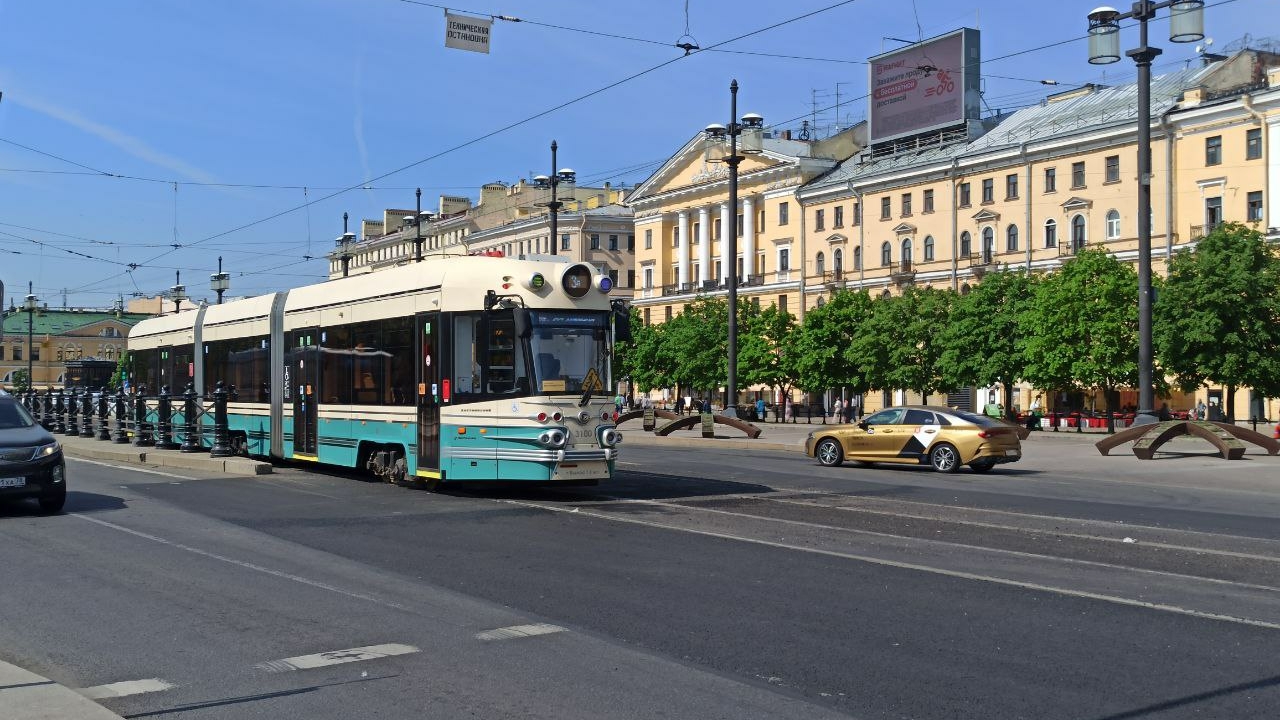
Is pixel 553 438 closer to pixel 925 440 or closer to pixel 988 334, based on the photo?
pixel 925 440

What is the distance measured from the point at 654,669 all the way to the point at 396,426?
11755 millimetres

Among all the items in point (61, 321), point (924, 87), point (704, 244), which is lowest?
point (61, 321)

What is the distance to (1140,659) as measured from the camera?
7363 mm

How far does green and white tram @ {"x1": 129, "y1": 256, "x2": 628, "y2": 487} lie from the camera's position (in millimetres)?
16375

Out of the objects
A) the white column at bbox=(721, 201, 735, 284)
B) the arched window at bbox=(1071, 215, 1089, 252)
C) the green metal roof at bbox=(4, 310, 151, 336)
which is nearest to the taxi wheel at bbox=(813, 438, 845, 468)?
the arched window at bbox=(1071, 215, 1089, 252)

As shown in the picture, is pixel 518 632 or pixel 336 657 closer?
pixel 336 657

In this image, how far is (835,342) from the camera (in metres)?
64.6

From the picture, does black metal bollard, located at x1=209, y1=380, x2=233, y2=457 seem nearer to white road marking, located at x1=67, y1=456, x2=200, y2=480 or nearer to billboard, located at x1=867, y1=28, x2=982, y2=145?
white road marking, located at x1=67, y1=456, x2=200, y2=480

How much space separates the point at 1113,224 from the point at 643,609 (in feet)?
197

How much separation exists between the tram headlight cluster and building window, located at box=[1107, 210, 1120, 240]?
175ft

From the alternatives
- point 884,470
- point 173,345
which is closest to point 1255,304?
point 884,470

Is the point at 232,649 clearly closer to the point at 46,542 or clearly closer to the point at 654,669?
the point at 654,669

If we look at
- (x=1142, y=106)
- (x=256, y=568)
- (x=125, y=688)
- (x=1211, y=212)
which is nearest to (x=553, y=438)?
(x=256, y=568)

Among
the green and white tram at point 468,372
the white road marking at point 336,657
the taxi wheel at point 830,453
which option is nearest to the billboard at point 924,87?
the taxi wheel at point 830,453
